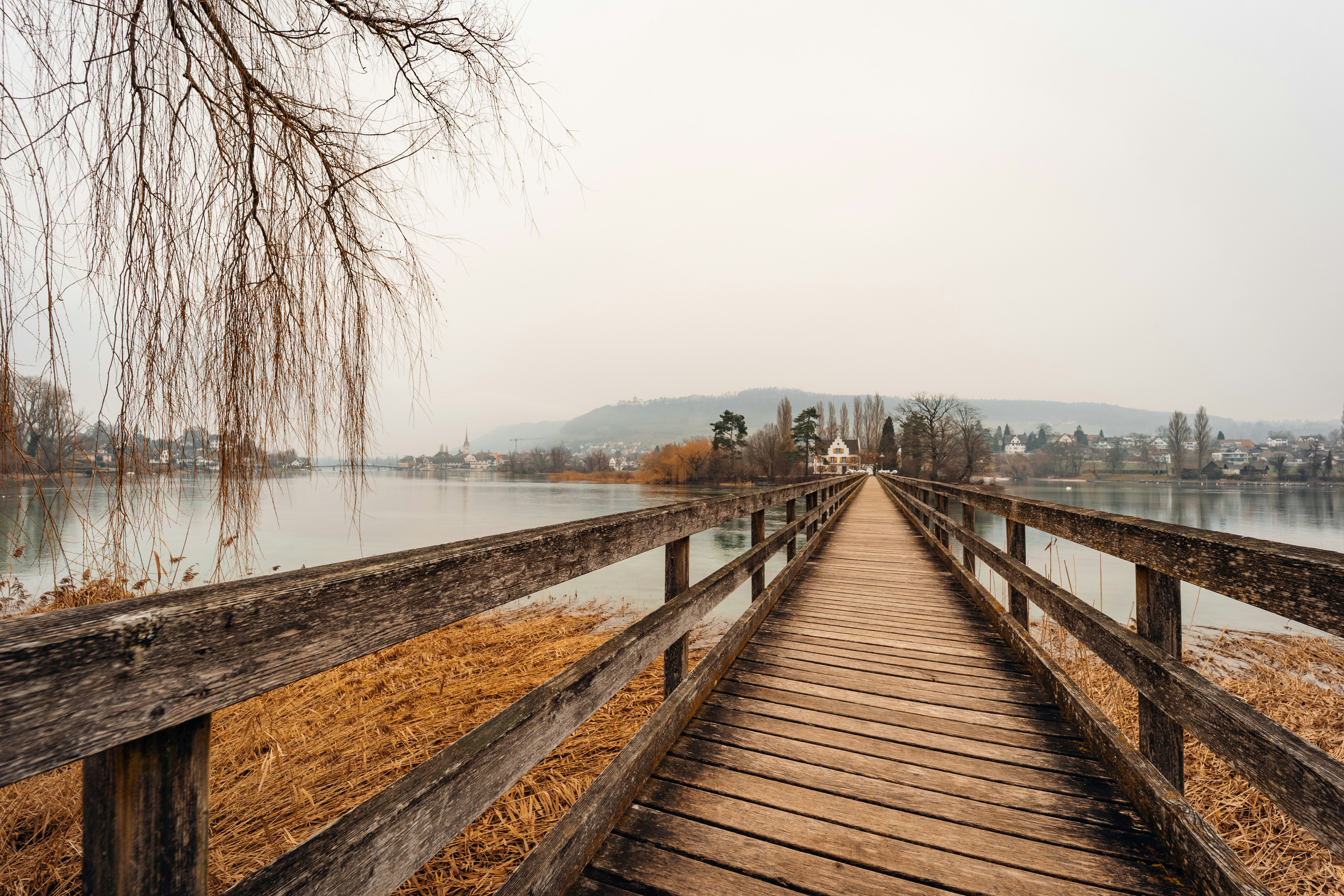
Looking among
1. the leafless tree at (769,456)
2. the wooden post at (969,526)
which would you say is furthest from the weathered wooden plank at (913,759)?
the leafless tree at (769,456)

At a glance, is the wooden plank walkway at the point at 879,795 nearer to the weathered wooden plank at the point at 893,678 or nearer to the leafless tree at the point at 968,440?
the weathered wooden plank at the point at 893,678

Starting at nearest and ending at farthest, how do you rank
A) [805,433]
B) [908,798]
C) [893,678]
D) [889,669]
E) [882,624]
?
[908,798]
[893,678]
[889,669]
[882,624]
[805,433]

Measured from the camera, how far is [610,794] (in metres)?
1.78

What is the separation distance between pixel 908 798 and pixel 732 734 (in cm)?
74

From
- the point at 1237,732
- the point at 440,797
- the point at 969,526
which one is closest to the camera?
the point at 440,797

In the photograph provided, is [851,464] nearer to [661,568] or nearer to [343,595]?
[661,568]

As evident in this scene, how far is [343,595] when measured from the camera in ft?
2.88

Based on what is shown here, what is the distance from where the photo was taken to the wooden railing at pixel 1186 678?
1185 millimetres

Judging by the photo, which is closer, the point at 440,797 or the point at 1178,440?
the point at 440,797

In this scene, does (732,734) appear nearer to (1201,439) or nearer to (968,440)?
(968,440)

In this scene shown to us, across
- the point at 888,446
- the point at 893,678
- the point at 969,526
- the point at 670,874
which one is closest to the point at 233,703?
the point at 670,874

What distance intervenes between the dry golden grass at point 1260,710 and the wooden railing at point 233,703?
1796 millimetres

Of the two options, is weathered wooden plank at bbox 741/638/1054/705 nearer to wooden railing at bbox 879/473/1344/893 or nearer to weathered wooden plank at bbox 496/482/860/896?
wooden railing at bbox 879/473/1344/893

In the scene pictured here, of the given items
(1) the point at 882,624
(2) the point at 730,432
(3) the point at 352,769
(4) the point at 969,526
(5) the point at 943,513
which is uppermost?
(2) the point at 730,432
